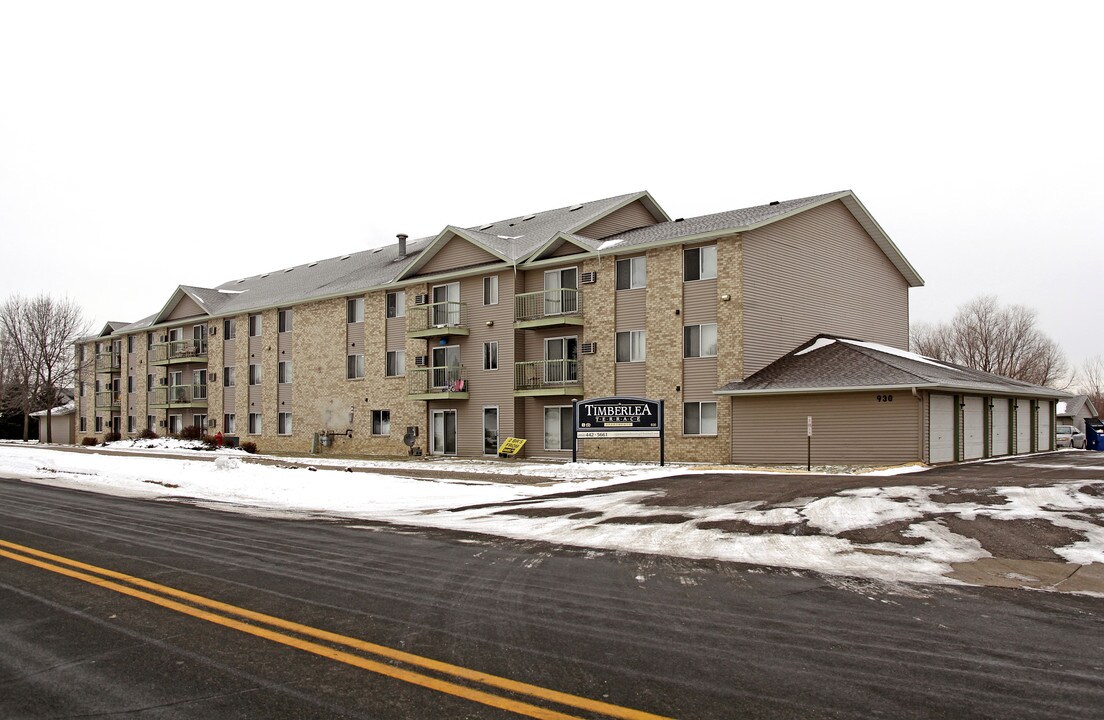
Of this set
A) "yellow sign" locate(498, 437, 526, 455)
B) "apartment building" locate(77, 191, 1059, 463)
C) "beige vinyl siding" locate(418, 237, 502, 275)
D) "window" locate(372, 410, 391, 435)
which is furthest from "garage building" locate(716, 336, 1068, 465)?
"window" locate(372, 410, 391, 435)

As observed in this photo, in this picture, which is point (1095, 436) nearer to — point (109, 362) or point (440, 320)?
point (440, 320)

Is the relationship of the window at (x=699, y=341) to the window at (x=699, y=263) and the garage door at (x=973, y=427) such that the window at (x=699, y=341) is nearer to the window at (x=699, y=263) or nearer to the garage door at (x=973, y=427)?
the window at (x=699, y=263)

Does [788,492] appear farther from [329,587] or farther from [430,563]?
[329,587]

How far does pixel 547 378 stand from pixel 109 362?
44.7 m

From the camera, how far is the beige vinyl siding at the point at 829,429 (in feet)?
82.7

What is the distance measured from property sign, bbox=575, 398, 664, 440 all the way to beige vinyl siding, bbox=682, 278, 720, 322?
438 centimetres

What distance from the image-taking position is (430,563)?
9.55 meters

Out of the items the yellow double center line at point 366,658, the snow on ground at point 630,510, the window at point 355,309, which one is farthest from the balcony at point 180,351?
the yellow double center line at point 366,658

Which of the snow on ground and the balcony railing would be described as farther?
the balcony railing

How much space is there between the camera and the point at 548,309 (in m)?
33.7

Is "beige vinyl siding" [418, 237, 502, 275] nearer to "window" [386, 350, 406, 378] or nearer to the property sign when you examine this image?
"window" [386, 350, 406, 378]

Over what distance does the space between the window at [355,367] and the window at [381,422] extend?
2.34m

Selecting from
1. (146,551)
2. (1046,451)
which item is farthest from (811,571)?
(1046,451)

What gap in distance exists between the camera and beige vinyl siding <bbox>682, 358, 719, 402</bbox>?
28953 mm
